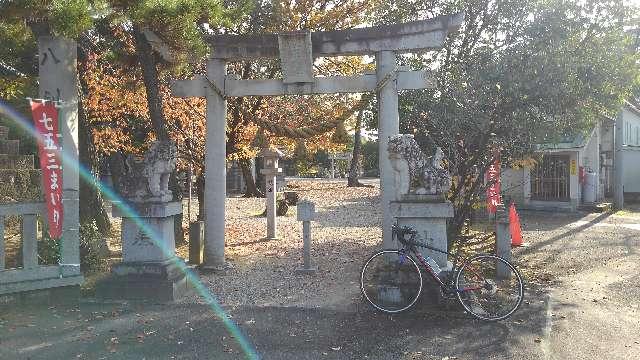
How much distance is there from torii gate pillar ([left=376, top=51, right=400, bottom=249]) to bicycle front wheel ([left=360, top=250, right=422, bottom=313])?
203 cm

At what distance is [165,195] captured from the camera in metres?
7.36

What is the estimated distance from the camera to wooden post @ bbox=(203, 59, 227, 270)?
9.06 metres

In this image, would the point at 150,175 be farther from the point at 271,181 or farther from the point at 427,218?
the point at 271,181

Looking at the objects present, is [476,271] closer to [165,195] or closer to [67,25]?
[165,195]

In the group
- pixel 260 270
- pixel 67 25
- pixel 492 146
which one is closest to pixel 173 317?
pixel 260 270

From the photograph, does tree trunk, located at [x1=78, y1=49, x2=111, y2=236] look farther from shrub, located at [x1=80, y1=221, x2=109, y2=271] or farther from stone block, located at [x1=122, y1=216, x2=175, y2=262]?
stone block, located at [x1=122, y1=216, x2=175, y2=262]

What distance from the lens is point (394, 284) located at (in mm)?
6539

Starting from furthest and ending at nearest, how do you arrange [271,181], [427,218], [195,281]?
[271,181] → [195,281] → [427,218]

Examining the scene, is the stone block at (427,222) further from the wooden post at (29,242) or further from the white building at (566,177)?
the white building at (566,177)

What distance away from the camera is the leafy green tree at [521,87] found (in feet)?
28.0

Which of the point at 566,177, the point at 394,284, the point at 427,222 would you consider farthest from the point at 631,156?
the point at 394,284

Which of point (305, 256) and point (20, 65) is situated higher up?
point (20, 65)

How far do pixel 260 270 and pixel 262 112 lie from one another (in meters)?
12.0

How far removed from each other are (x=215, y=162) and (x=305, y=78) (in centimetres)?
223
